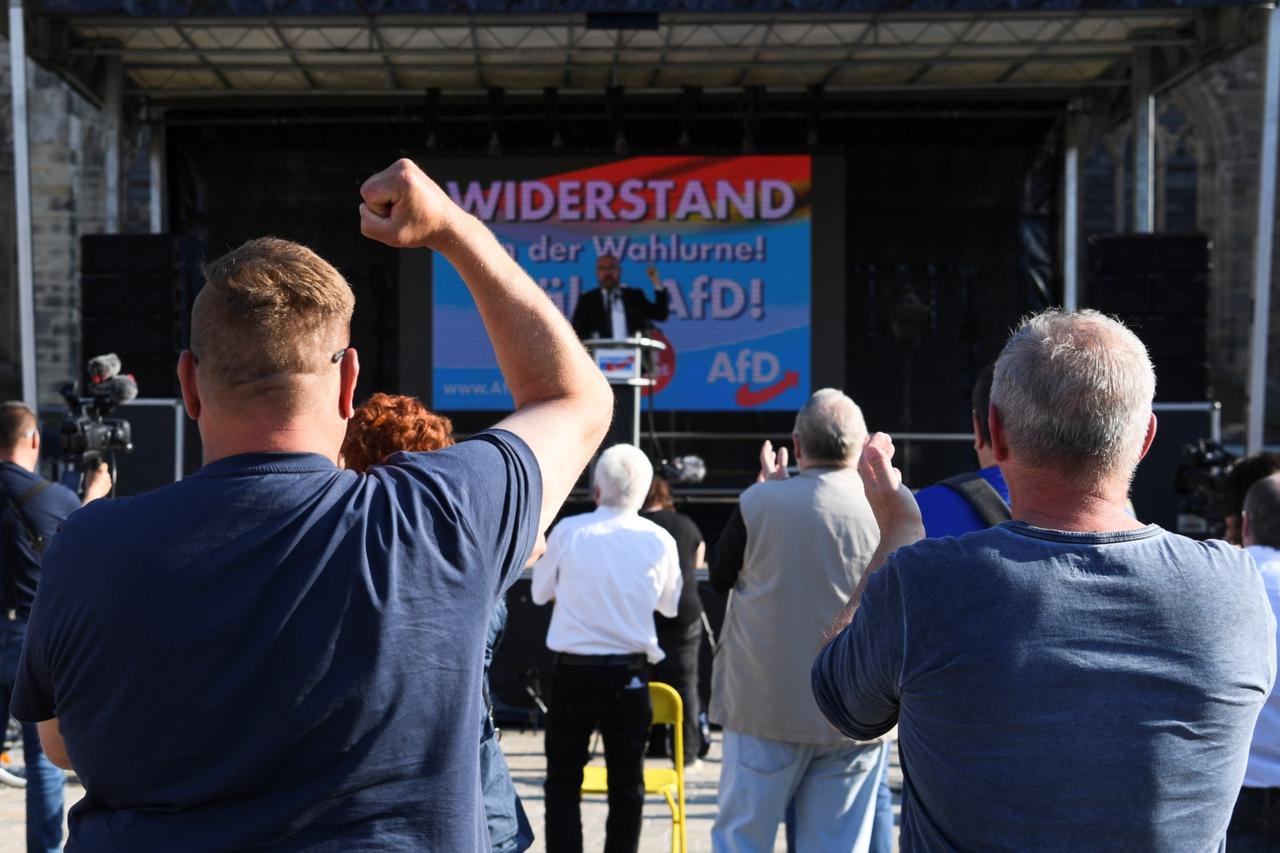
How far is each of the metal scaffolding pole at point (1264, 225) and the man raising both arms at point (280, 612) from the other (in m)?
7.64

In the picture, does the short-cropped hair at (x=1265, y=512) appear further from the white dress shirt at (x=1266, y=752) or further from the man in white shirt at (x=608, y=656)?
the man in white shirt at (x=608, y=656)

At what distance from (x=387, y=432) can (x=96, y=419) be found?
3.52 meters

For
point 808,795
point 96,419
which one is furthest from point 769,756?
point 96,419

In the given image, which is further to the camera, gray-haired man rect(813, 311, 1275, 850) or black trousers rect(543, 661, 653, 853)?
black trousers rect(543, 661, 653, 853)

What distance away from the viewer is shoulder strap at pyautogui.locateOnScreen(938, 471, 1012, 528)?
260 centimetres

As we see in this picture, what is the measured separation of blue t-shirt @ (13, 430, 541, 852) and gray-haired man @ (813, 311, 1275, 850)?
0.55 metres

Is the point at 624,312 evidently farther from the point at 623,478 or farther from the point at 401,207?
the point at 401,207

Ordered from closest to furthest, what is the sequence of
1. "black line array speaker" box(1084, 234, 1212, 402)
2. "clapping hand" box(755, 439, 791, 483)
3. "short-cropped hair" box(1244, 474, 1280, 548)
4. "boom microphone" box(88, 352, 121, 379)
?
1. "short-cropped hair" box(1244, 474, 1280, 548)
2. "clapping hand" box(755, 439, 791, 483)
3. "boom microphone" box(88, 352, 121, 379)
4. "black line array speaker" box(1084, 234, 1212, 402)

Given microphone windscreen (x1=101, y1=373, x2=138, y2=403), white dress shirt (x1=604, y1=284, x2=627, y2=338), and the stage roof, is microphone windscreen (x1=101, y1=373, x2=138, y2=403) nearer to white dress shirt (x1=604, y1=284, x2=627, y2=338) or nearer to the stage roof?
the stage roof

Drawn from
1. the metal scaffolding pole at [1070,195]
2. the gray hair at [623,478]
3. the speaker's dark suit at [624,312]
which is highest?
the metal scaffolding pole at [1070,195]

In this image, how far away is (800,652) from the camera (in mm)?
3846

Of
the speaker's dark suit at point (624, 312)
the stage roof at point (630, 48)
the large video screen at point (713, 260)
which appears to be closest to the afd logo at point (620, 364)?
the speaker's dark suit at point (624, 312)

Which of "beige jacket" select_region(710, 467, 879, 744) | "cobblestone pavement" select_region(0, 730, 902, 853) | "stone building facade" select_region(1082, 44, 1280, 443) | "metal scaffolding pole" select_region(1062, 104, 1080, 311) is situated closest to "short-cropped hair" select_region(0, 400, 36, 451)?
"cobblestone pavement" select_region(0, 730, 902, 853)

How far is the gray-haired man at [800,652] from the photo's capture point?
379cm
